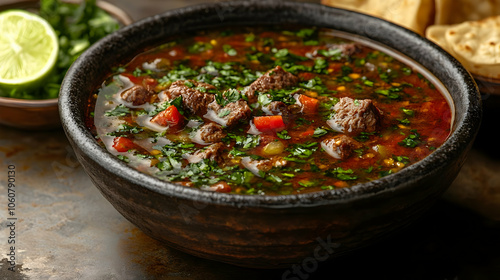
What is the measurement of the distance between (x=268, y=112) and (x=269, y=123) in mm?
148

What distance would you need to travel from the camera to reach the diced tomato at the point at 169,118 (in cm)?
360

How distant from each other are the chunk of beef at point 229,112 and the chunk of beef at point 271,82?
181 mm

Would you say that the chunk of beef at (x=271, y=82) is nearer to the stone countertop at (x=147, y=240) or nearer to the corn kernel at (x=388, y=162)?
the corn kernel at (x=388, y=162)

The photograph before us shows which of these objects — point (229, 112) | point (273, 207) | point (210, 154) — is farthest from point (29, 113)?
point (273, 207)

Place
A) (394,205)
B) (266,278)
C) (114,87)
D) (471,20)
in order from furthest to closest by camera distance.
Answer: (471,20) < (114,87) < (266,278) < (394,205)

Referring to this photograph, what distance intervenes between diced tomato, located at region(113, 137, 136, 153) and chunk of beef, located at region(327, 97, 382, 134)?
1.22m

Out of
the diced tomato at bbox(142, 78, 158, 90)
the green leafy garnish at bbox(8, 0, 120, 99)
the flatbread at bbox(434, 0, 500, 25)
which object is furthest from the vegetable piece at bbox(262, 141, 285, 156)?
the flatbread at bbox(434, 0, 500, 25)

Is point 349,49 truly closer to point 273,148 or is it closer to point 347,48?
point 347,48

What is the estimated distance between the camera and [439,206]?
402 cm

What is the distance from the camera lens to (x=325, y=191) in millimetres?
2764

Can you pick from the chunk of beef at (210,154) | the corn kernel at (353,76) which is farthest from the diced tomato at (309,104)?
the chunk of beef at (210,154)

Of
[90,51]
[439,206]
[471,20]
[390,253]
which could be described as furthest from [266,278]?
[471,20]

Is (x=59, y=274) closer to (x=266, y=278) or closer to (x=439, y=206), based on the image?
(x=266, y=278)

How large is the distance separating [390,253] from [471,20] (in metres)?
2.91
